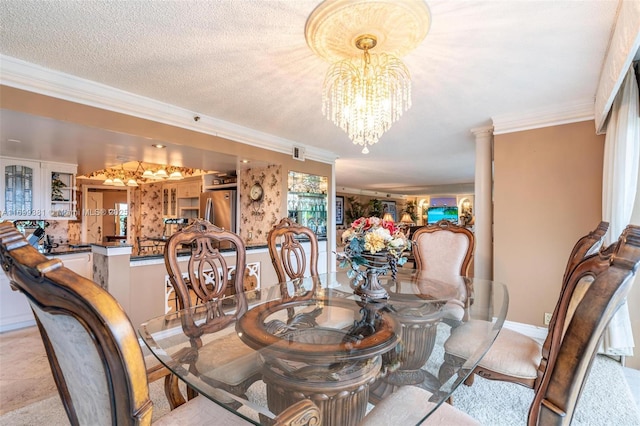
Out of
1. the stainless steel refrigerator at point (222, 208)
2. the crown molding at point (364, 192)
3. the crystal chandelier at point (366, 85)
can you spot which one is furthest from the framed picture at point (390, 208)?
the crystal chandelier at point (366, 85)

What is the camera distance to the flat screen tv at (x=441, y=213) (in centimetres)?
1387

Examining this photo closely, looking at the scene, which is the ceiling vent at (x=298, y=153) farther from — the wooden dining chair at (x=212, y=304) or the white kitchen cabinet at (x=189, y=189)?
the white kitchen cabinet at (x=189, y=189)

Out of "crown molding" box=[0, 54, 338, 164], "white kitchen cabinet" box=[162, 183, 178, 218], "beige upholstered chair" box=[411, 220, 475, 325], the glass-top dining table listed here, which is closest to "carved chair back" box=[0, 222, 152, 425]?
the glass-top dining table

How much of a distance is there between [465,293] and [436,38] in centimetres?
187

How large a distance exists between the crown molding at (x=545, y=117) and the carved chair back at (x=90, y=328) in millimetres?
3688

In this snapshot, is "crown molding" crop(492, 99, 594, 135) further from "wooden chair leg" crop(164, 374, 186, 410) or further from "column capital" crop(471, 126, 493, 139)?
"wooden chair leg" crop(164, 374, 186, 410)

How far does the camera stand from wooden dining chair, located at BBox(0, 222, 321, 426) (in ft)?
1.84

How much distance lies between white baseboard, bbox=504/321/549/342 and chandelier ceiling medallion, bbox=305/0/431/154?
8.53 ft

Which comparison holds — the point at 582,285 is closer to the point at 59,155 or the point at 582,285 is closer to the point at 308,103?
the point at 308,103

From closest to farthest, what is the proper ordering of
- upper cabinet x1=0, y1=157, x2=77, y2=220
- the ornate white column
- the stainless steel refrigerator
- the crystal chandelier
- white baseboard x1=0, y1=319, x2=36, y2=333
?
the crystal chandelier
white baseboard x1=0, y1=319, x2=36, y2=333
the ornate white column
upper cabinet x1=0, y1=157, x2=77, y2=220
the stainless steel refrigerator

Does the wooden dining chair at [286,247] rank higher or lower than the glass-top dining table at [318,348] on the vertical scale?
higher

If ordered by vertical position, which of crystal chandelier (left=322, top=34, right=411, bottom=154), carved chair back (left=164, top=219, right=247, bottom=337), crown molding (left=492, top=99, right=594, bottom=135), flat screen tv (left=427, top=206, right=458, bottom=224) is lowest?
carved chair back (left=164, top=219, right=247, bottom=337)

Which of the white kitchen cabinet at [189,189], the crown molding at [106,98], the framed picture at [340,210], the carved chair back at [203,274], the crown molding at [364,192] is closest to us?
the carved chair back at [203,274]

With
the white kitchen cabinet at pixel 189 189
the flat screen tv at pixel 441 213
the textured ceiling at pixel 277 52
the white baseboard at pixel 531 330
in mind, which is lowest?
the white baseboard at pixel 531 330
